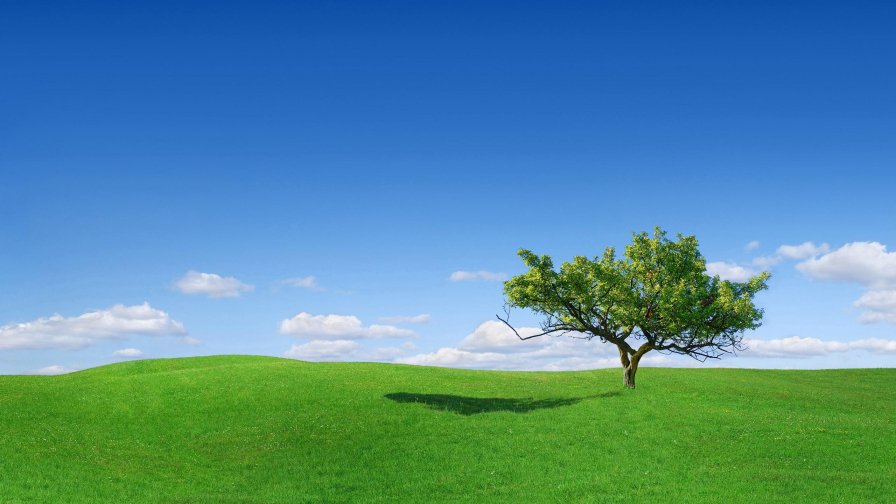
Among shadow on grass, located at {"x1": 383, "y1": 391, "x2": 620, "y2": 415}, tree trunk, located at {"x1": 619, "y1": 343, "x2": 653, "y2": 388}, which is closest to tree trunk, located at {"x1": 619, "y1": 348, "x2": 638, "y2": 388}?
tree trunk, located at {"x1": 619, "y1": 343, "x2": 653, "y2": 388}

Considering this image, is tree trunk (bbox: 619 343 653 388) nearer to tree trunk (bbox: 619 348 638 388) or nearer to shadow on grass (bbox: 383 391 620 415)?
tree trunk (bbox: 619 348 638 388)

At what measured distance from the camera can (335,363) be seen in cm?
8125

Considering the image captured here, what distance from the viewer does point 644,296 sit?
186 ft

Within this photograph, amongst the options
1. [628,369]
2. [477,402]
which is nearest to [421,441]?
[477,402]

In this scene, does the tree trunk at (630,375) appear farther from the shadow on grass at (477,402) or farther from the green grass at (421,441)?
the shadow on grass at (477,402)

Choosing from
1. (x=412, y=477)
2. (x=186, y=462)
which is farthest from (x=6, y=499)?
(x=412, y=477)

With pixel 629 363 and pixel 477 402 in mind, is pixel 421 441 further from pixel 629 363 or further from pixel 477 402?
pixel 629 363

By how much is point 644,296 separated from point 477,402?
54.0 feet

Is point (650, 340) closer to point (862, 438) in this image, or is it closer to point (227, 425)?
point (862, 438)

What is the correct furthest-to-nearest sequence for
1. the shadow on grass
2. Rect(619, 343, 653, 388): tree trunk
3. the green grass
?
Rect(619, 343, 653, 388): tree trunk, the shadow on grass, the green grass

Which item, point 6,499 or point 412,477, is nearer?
point 6,499

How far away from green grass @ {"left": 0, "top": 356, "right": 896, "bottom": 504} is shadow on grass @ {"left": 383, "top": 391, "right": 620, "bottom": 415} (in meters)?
0.23

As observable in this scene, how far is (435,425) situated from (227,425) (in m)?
14.4

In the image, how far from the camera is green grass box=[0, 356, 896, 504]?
32.6m
